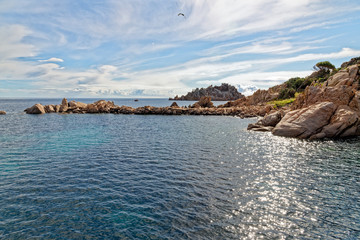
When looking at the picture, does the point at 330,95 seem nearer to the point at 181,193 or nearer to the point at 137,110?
the point at 181,193

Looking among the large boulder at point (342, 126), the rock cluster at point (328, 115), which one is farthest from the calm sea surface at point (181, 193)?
the rock cluster at point (328, 115)

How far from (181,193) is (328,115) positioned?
3831cm

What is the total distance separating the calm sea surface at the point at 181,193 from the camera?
13156mm

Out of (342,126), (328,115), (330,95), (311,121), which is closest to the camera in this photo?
(342,126)

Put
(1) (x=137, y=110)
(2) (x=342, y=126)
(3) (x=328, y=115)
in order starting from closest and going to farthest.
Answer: (2) (x=342, y=126)
(3) (x=328, y=115)
(1) (x=137, y=110)

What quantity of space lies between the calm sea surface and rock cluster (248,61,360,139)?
8.21 m

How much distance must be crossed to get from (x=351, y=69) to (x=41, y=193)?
204 feet

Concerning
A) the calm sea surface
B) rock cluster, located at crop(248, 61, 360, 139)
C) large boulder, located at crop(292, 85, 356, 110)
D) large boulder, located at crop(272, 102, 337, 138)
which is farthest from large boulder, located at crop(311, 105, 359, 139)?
the calm sea surface

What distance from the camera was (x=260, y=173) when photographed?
22.5 m

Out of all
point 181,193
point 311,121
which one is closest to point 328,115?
point 311,121

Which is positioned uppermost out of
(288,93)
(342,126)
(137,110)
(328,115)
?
(288,93)

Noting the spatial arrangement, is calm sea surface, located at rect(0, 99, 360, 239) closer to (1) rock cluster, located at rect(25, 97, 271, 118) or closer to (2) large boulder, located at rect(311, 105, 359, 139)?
(2) large boulder, located at rect(311, 105, 359, 139)

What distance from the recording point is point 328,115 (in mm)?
41000

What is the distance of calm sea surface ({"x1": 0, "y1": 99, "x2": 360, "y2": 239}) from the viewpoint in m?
13.2
